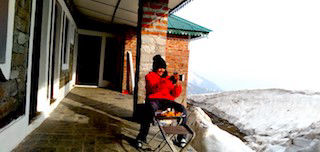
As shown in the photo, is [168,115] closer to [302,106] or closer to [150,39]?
[150,39]

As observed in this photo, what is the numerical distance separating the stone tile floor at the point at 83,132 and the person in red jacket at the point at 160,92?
36 cm

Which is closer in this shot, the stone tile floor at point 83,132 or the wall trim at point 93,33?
the stone tile floor at point 83,132

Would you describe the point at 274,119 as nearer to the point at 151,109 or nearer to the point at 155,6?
the point at 155,6

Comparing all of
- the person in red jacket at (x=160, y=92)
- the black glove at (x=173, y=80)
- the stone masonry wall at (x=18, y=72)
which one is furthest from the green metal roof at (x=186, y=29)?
the stone masonry wall at (x=18, y=72)

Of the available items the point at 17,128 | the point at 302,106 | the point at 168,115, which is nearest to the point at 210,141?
the point at 168,115

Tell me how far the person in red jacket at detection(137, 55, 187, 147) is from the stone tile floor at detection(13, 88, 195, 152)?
36cm

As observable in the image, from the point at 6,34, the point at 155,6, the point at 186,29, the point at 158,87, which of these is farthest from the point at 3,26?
the point at 186,29

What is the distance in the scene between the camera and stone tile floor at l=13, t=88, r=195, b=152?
115 inches

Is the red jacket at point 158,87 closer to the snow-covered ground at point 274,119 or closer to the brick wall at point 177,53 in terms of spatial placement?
the snow-covered ground at point 274,119

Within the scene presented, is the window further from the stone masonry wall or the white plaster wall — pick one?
the white plaster wall

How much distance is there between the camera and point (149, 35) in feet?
14.5

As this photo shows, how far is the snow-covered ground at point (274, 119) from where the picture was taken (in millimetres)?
6570

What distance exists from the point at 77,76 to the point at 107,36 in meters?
2.29

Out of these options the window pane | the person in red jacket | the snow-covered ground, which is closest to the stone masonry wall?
the window pane
